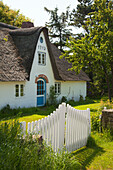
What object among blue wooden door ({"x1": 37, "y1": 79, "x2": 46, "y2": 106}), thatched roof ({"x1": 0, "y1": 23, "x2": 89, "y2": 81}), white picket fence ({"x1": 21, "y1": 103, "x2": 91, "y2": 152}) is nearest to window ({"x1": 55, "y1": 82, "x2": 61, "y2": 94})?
thatched roof ({"x1": 0, "y1": 23, "x2": 89, "y2": 81})

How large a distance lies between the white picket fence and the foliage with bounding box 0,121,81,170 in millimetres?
332

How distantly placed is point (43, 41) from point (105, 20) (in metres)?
5.48

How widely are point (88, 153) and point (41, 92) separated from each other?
39.6 feet

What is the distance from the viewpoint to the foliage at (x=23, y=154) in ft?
10.7

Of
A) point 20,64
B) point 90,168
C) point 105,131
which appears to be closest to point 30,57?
point 20,64

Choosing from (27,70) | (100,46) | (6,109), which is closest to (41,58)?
(27,70)

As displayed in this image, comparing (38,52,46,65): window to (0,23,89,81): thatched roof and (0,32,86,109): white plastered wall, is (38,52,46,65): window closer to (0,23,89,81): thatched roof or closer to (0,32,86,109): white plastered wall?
(0,32,86,109): white plastered wall

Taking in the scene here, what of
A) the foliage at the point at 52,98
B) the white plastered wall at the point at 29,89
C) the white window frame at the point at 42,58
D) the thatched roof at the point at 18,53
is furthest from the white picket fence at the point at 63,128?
the white window frame at the point at 42,58

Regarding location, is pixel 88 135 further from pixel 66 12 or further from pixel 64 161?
pixel 66 12

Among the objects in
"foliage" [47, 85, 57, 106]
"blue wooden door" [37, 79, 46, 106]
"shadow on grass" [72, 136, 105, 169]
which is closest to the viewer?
"shadow on grass" [72, 136, 105, 169]

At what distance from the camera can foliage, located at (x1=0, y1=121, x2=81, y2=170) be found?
129 inches

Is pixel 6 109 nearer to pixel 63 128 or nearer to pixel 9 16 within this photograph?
pixel 63 128

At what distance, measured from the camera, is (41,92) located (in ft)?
57.4

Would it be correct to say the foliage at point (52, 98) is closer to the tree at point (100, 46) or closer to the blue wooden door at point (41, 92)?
the blue wooden door at point (41, 92)
